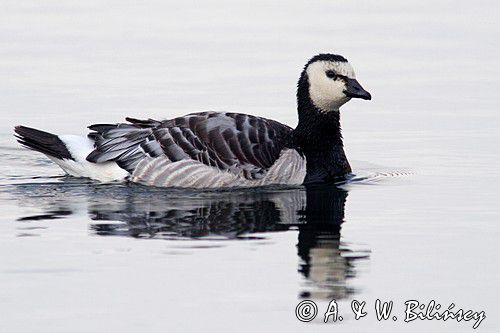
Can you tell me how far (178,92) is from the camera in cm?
2516

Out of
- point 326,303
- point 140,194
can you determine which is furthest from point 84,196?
point 326,303

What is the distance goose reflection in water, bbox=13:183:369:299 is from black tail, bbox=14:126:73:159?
600 millimetres

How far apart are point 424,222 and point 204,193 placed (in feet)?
11.1

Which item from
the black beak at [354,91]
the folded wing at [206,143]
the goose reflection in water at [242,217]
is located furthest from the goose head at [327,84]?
the goose reflection in water at [242,217]

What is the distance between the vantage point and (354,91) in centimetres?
1970

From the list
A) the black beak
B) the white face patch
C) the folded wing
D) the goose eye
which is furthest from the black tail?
the black beak

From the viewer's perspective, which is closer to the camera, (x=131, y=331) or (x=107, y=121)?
(x=131, y=331)

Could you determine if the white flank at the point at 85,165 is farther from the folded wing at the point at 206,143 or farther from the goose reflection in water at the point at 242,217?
the goose reflection in water at the point at 242,217

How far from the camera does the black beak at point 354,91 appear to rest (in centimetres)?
1955

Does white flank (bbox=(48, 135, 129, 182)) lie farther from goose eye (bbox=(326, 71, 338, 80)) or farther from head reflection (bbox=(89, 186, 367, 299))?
goose eye (bbox=(326, 71, 338, 80))

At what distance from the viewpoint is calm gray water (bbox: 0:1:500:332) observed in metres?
13.2

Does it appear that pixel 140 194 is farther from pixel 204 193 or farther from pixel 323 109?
pixel 323 109

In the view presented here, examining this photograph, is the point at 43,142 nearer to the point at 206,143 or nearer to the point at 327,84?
the point at 206,143

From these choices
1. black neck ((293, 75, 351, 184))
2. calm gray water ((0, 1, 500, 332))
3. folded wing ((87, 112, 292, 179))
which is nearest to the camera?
calm gray water ((0, 1, 500, 332))
